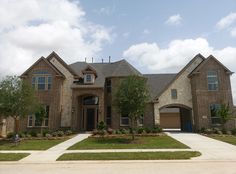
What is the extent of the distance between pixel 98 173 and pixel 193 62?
23.6 meters

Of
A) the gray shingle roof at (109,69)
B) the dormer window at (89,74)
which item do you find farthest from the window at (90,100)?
the dormer window at (89,74)

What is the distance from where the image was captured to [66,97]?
28312mm

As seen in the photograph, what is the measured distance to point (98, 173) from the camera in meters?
9.01

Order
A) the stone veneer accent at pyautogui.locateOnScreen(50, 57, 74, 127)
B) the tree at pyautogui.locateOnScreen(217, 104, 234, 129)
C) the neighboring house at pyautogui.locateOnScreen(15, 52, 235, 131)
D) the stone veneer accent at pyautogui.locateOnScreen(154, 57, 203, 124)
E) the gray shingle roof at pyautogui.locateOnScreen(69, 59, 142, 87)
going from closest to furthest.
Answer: the tree at pyautogui.locateOnScreen(217, 104, 234, 129) < the neighboring house at pyautogui.locateOnScreen(15, 52, 235, 131) < the stone veneer accent at pyautogui.locateOnScreen(50, 57, 74, 127) < the stone veneer accent at pyautogui.locateOnScreen(154, 57, 203, 124) < the gray shingle roof at pyautogui.locateOnScreen(69, 59, 142, 87)

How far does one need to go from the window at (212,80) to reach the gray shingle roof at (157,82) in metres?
5.39

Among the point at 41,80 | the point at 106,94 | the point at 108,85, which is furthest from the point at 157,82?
the point at 41,80

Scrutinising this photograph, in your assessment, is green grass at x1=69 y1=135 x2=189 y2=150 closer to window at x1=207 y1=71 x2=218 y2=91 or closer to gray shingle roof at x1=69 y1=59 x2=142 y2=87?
gray shingle roof at x1=69 y1=59 x2=142 y2=87

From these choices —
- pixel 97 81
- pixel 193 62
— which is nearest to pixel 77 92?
pixel 97 81

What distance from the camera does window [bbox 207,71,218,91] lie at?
89.9 feet

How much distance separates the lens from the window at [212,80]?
89.9ft

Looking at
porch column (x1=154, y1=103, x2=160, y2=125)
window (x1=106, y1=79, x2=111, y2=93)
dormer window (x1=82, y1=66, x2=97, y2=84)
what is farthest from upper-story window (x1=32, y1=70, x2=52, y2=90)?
porch column (x1=154, y1=103, x2=160, y2=125)

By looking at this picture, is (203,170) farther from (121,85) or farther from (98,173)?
(121,85)

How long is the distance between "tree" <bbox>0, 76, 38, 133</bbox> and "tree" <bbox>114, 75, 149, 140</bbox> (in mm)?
7829

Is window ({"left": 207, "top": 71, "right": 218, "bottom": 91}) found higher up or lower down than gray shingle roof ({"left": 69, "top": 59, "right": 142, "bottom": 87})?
lower down
